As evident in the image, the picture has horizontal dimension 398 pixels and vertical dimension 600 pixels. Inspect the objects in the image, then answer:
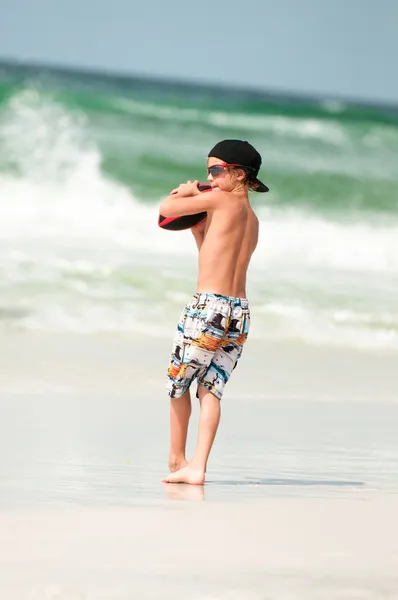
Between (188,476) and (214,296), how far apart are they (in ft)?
2.17

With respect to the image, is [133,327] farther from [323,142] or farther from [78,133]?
[323,142]

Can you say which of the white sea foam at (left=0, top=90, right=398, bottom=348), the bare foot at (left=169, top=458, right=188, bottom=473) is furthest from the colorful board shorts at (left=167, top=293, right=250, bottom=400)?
the white sea foam at (left=0, top=90, right=398, bottom=348)

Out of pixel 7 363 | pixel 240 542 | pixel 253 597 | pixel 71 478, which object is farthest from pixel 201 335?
pixel 7 363

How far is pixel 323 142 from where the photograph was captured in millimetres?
19609

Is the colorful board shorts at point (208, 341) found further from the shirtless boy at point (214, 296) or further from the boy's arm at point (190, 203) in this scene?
the boy's arm at point (190, 203)

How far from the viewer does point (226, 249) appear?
14.4 feet

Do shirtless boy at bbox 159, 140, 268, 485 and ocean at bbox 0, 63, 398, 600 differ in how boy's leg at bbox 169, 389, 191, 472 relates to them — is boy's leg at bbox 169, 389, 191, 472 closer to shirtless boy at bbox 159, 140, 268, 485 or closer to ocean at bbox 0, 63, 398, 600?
shirtless boy at bbox 159, 140, 268, 485

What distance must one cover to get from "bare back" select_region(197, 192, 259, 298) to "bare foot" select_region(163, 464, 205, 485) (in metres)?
0.66

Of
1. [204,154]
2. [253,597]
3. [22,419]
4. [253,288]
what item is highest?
[204,154]

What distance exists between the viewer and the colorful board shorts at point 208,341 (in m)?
4.30

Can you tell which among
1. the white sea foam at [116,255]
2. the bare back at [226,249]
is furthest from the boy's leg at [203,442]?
the white sea foam at [116,255]

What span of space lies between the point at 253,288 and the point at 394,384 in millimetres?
3103

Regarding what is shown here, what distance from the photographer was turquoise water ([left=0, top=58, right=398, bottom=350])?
9.11 metres

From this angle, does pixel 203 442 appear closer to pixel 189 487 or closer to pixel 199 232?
pixel 189 487
